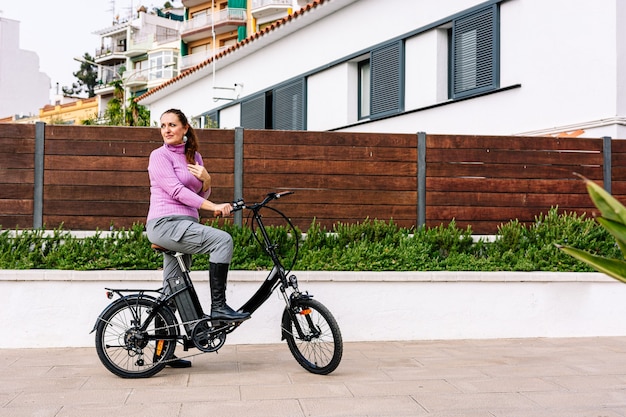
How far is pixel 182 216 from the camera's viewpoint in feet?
21.1

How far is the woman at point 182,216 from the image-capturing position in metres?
6.36

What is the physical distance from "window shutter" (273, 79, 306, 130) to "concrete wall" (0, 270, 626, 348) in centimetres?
980

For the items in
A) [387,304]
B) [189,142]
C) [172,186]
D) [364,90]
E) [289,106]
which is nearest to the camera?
[172,186]

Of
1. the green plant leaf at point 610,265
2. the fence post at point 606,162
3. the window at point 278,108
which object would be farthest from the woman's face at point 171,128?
the window at point 278,108

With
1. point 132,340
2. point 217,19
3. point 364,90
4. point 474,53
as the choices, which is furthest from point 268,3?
point 132,340

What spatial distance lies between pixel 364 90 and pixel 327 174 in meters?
7.32

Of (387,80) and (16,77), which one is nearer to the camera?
(387,80)

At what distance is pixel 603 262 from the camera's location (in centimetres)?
274

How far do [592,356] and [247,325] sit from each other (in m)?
3.40

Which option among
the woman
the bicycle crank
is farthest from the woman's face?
the bicycle crank

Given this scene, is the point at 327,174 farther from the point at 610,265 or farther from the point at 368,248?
the point at 610,265

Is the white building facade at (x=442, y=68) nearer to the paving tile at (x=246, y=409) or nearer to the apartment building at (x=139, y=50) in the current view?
the paving tile at (x=246, y=409)

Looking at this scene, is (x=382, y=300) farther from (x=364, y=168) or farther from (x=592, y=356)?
(x=592, y=356)

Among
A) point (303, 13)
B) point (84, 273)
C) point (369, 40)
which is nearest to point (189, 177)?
point (84, 273)
